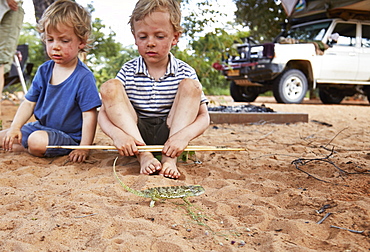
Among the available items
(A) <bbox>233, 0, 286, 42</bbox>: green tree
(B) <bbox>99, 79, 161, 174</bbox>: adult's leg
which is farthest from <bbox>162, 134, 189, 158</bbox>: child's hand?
(A) <bbox>233, 0, 286, 42</bbox>: green tree

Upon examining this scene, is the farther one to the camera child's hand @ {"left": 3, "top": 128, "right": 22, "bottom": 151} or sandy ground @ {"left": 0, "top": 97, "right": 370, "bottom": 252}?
child's hand @ {"left": 3, "top": 128, "right": 22, "bottom": 151}

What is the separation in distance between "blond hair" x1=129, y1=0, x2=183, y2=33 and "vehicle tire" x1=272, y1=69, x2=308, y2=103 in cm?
628

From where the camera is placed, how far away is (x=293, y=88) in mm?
8594

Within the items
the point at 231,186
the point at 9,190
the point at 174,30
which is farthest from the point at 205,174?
the point at 9,190

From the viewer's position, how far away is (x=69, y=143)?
8.75 feet

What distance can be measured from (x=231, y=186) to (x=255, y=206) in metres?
0.31

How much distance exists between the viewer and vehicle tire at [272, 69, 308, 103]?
8.30 meters

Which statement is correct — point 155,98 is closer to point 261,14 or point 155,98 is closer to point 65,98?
point 65,98

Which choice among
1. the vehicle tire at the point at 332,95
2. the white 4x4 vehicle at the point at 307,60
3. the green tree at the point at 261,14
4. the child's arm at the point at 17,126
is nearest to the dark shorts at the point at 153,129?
the child's arm at the point at 17,126

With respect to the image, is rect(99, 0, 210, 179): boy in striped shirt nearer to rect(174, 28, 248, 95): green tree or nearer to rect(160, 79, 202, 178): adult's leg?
rect(160, 79, 202, 178): adult's leg

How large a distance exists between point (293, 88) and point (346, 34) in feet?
6.26

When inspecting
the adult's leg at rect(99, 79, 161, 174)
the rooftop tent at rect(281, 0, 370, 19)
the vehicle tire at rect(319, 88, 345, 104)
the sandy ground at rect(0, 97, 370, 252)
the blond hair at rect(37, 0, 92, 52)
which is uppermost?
the rooftop tent at rect(281, 0, 370, 19)

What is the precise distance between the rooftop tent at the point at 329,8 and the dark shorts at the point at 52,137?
7.03 metres

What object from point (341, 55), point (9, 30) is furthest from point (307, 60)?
point (9, 30)
